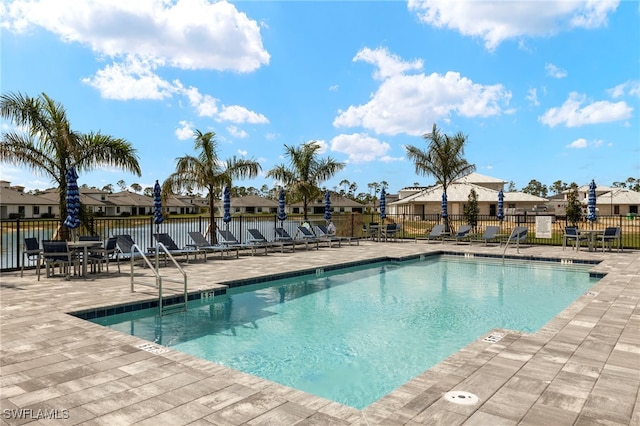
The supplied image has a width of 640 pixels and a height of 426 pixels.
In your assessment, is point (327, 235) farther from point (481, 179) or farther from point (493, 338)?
point (481, 179)

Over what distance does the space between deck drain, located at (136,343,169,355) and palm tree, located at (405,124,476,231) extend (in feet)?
58.8

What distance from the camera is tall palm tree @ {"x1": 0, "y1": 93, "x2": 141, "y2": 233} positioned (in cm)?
1099

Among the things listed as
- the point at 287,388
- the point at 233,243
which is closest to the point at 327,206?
the point at 233,243

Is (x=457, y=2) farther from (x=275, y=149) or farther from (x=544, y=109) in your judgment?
(x=544, y=109)

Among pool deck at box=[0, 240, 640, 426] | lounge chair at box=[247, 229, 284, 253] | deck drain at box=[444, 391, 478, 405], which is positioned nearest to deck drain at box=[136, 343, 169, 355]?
pool deck at box=[0, 240, 640, 426]

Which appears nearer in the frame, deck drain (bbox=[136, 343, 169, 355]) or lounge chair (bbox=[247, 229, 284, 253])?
deck drain (bbox=[136, 343, 169, 355])

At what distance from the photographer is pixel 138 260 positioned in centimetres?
1195

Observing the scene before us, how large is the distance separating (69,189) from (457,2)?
1029 cm

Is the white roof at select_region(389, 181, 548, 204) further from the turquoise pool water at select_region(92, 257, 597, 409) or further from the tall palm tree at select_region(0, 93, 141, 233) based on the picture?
the tall palm tree at select_region(0, 93, 141, 233)

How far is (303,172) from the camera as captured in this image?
19.5 m

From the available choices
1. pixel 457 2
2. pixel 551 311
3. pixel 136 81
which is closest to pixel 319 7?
pixel 457 2

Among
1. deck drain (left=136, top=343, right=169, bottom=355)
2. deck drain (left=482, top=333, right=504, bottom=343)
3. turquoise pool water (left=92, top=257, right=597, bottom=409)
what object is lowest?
turquoise pool water (left=92, top=257, right=597, bottom=409)

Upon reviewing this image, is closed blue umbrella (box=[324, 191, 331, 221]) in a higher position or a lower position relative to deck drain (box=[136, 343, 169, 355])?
higher

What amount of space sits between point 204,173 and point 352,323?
1030 centimetres
